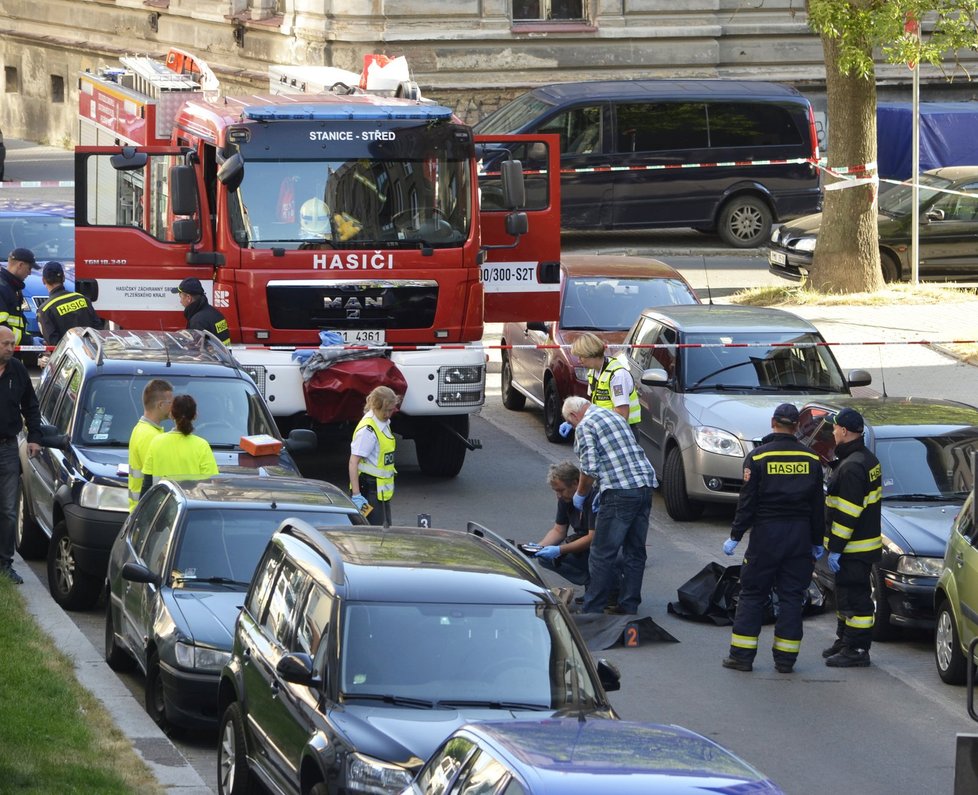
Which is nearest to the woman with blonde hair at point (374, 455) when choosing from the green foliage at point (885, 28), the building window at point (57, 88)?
the green foliage at point (885, 28)

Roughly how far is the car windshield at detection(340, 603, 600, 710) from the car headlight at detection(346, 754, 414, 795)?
49 centimetres

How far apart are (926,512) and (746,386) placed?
355 cm

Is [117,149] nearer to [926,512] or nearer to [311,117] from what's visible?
[311,117]

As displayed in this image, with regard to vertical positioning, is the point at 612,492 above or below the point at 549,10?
below

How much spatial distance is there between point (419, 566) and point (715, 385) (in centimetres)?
787

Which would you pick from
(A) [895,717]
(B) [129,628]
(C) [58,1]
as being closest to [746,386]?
(A) [895,717]

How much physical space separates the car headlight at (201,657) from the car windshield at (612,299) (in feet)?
30.7

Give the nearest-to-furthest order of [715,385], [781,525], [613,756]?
[613,756]
[781,525]
[715,385]

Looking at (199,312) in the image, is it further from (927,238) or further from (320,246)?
(927,238)

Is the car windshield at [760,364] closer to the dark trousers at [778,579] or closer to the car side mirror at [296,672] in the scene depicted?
the dark trousers at [778,579]

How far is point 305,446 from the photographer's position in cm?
1277

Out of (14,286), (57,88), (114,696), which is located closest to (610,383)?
(114,696)

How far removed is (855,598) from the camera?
11180 mm

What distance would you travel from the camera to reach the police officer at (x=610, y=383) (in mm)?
12992
